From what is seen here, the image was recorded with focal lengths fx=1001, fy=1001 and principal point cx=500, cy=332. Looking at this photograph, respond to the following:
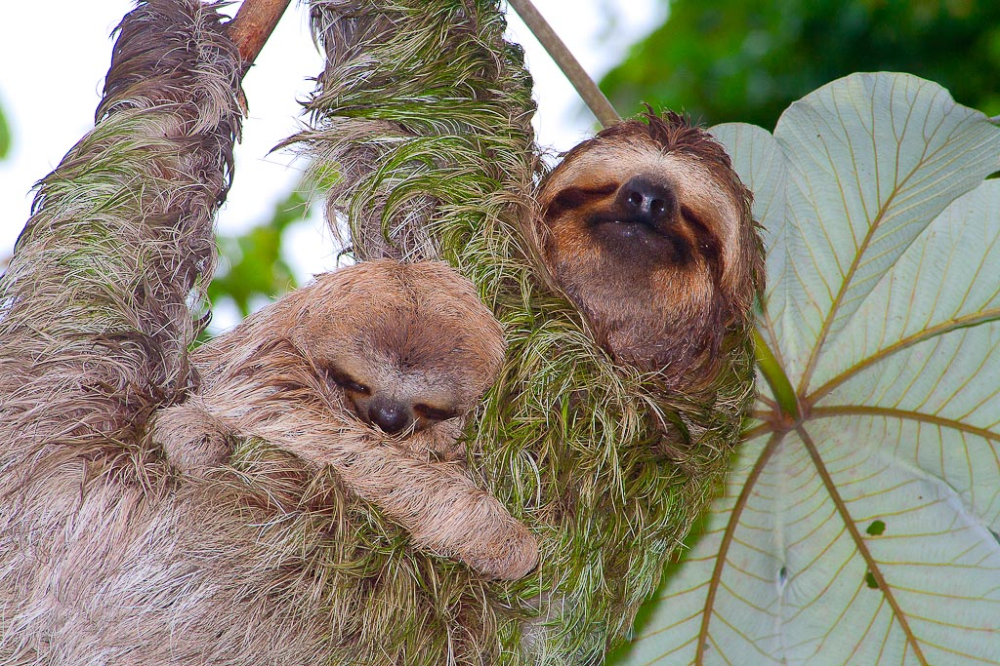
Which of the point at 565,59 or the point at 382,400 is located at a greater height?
the point at 565,59

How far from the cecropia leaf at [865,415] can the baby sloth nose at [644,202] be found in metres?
0.51

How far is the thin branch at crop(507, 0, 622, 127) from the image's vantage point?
3.66m

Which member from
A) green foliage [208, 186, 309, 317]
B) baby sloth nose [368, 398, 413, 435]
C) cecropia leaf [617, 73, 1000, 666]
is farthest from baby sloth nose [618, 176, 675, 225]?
green foliage [208, 186, 309, 317]

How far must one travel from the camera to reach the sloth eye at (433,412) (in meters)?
3.46

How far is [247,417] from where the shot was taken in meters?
3.44

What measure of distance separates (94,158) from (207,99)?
1.57ft

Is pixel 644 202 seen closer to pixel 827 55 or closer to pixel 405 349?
pixel 405 349

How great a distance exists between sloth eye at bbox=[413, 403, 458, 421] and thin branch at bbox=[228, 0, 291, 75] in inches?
59.3

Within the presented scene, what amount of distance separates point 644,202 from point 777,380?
866 millimetres

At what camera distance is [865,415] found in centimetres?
379

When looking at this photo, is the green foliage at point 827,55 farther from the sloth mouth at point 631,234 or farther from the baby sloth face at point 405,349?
the baby sloth face at point 405,349

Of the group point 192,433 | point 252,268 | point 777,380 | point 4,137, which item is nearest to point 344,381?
point 192,433

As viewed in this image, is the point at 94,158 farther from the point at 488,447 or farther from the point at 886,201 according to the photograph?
the point at 886,201

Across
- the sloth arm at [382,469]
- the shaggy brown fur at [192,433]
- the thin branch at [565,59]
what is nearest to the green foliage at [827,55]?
the thin branch at [565,59]
